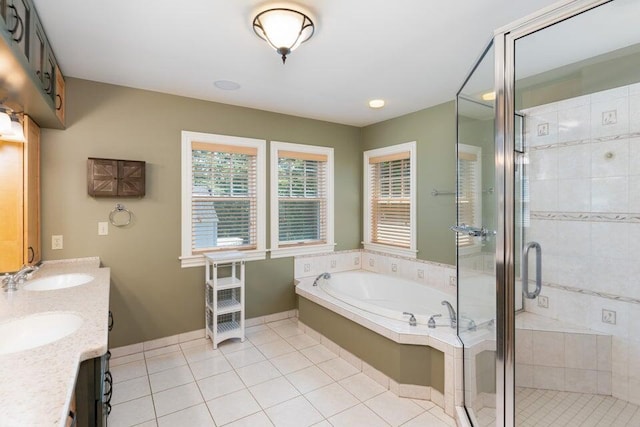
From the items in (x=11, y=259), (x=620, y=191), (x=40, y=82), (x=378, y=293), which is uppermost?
(x=40, y=82)

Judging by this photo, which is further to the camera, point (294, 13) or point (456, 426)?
point (456, 426)

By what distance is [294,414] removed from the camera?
6.99 feet

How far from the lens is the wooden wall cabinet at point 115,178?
2.64 meters

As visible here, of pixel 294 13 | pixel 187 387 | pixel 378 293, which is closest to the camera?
pixel 294 13

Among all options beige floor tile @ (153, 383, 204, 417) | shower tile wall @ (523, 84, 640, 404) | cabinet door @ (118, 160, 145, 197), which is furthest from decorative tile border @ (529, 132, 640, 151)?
cabinet door @ (118, 160, 145, 197)

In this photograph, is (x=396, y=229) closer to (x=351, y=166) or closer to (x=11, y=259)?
(x=351, y=166)

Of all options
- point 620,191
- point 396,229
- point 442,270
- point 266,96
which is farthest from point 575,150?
point 266,96

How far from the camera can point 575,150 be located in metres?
2.24

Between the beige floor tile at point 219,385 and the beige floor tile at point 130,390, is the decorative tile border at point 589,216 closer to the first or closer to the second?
the beige floor tile at point 219,385

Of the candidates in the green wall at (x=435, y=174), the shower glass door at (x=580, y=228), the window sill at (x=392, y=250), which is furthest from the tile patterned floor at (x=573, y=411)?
the window sill at (x=392, y=250)

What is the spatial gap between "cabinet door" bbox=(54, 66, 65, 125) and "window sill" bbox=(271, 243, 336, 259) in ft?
7.33

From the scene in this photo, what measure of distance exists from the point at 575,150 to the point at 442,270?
1582mm

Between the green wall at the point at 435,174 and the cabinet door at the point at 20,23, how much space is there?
3.20m

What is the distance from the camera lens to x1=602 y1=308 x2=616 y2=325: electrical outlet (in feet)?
6.88
